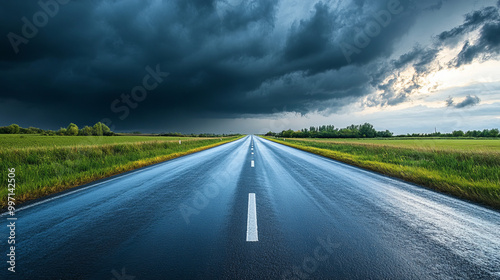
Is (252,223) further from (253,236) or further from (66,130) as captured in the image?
(66,130)

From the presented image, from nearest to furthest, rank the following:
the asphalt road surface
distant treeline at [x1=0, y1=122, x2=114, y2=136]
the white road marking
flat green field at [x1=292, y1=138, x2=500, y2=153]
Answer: the asphalt road surface
the white road marking
flat green field at [x1=292, y1=138, x2=500, y2=153]
distant treeline at [x1=0, y1=122, x2=114, y2=136]

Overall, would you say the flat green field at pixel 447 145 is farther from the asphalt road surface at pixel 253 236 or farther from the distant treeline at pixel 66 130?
the distant treeline at pixel 66 130

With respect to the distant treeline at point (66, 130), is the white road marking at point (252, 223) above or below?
below

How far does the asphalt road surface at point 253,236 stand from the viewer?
7.36 feet

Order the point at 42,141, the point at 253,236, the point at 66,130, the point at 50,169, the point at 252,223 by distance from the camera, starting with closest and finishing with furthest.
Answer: the point at 253,236 → the point at 252,223 → the point at 50,169 → the point at 42,141 → the point at 66,130

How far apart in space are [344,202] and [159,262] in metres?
3.99

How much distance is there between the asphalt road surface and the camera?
2242mm

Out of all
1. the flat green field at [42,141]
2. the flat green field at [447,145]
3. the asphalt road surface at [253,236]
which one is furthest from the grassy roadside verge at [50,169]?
the flat green field at [447,145]

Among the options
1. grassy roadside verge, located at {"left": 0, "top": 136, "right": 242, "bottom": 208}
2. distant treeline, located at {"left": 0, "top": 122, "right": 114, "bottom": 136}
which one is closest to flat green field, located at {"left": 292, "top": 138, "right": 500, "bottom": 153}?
grassy roadside verge, located at {"left": 0, "top": 136, "right": 242, "bottom": 208}

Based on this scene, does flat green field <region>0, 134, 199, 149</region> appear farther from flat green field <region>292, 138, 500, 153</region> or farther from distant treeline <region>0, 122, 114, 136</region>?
distant treeline <region>0, 122, 114, 136</region>

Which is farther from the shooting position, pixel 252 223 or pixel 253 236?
pixel 252 223

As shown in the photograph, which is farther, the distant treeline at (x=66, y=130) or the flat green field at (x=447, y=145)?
the distant treeline at (x=66, y=130)

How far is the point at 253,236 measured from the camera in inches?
119

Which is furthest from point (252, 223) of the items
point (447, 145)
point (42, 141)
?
point (447, 145)
